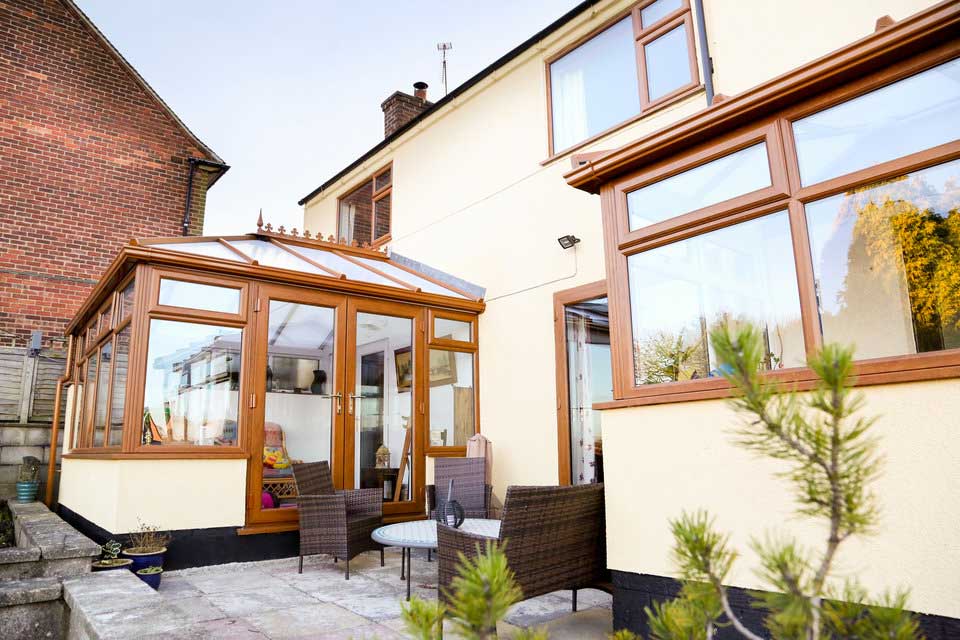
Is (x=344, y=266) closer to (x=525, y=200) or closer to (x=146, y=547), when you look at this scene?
(x=525, y=200)

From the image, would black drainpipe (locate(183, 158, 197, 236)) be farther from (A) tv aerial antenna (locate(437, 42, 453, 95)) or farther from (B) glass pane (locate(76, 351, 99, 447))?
(A) tv aerial antenna (locate(437, 42, 453, 95))

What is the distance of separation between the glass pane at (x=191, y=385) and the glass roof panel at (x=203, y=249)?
0.63 metres

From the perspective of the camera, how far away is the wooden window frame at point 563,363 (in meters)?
5.54

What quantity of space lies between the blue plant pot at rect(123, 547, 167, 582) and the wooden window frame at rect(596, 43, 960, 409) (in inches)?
124

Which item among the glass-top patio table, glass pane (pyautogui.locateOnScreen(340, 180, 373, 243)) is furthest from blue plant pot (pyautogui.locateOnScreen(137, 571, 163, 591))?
glass pane (pyautogui.locateOnScreen(340, 180, 373, 243))

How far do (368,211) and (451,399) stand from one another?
13.6 feet

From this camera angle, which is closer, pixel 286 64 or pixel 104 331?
pixel 104 331

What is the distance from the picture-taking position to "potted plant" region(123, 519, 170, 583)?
4.10m

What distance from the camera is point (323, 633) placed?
10.1 ft

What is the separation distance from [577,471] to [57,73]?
8843 mm

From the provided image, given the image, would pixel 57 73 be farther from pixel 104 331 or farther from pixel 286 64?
pixel 104 331

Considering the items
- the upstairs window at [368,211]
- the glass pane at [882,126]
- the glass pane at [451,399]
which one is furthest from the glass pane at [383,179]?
the glass pane at [882,126]

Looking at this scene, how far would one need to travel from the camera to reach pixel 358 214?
9.65 m

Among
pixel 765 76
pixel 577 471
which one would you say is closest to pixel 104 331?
pixel 577 471
